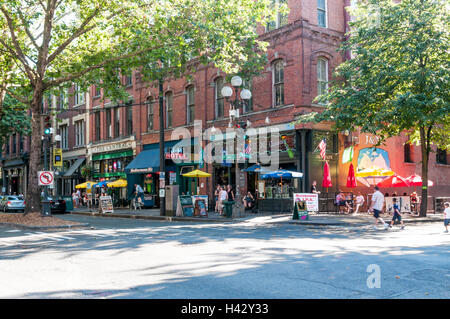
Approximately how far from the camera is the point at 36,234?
15797 millimetres

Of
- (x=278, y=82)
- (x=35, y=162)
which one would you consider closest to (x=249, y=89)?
(x=278, y=82)

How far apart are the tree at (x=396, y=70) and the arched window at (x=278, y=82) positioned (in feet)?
11.6

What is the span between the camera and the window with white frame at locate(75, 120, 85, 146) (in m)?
44.5

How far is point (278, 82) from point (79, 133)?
84.5ft

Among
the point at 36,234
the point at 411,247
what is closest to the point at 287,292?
the point at 411,247

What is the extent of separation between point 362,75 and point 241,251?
1462cm

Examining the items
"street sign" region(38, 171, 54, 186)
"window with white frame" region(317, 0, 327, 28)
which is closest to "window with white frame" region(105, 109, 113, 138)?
"window with white frame" region(317, 0, 327, 28)

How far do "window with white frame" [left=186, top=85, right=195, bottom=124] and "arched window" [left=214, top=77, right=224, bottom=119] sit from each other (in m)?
2.40

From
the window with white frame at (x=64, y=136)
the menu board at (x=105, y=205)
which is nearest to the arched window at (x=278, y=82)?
the menu board at (x=105, y=205)

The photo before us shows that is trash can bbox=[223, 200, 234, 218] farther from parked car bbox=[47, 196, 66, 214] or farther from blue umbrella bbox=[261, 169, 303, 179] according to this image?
parked car bbox=[47, 196, 66, 214]

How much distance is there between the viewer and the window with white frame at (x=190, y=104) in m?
32.1

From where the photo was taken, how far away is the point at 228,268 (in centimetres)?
812

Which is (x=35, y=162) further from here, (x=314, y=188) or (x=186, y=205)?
(x=314, y=188)

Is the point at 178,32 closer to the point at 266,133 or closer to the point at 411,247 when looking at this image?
the point at 266,133
